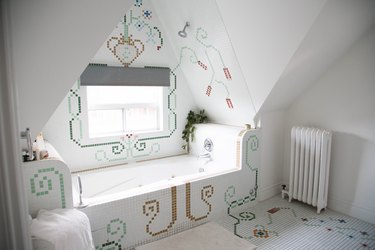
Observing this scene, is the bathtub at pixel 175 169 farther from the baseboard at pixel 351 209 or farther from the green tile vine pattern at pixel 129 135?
the baseboard at pixel 351 209

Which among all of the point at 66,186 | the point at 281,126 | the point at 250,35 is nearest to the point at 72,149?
the point at 66,186

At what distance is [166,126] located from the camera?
3.36 metres

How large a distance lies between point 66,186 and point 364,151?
2.72 m

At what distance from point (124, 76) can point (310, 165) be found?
7.31 feet

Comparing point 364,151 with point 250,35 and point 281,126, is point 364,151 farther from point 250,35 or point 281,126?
point 250,35

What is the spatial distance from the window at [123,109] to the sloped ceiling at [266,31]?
50.1 inches

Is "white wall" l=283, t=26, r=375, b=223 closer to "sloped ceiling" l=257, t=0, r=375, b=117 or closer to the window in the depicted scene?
"sloped ceiling" l=257, t=0, r=375, b=117

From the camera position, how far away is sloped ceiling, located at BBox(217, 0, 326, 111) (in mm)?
1896

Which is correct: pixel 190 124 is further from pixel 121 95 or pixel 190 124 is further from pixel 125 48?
pixel 125 48

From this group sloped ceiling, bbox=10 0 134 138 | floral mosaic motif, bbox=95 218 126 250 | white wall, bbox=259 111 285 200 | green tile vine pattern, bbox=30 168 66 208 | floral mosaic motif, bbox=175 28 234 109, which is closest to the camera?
sloped ceiling, bbox=10 0 134 138

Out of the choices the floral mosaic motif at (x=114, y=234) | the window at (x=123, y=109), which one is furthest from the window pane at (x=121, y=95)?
the floral mosaic motif at (x=114, y=234)

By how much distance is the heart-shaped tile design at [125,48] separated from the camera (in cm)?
279

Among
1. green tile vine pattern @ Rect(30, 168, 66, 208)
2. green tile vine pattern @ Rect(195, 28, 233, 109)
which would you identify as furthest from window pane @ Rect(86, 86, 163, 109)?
green tile vine pattern @ Rect(30, 168, 66, 208)

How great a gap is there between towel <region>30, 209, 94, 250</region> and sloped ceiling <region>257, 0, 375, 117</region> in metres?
2.00
